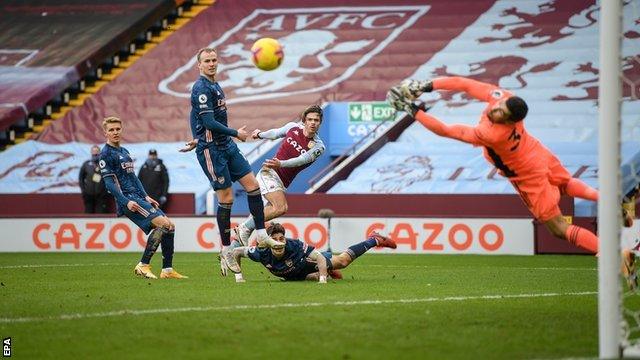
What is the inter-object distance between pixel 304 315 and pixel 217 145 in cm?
411

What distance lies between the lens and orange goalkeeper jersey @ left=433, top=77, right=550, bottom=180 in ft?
36.5

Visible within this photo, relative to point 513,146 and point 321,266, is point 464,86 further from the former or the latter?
point 321,266

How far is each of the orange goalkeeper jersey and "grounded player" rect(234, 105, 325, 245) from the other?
348cm

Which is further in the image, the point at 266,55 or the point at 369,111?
the point at 369,111

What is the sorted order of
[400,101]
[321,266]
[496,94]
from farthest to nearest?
[321,266]
[496,94]
[400,101]

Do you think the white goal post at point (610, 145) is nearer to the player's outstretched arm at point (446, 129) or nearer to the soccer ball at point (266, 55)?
the player's outstretched arm at point (446, 129)

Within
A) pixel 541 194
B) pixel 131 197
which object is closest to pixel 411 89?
pixel 541 194

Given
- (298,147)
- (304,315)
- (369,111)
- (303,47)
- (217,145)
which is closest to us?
(304,315)

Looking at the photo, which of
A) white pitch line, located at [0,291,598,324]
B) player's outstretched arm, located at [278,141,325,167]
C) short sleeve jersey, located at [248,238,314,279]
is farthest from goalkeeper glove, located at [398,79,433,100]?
player's outstretched arm, located at [278,141,325,167]

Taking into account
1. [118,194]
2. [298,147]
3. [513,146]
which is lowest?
[118,194]

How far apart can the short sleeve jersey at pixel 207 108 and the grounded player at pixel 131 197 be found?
4.15ft

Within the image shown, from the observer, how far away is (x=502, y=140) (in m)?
11.4

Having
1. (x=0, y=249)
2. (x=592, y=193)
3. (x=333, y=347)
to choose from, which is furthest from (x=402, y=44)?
(x=333, y=347)

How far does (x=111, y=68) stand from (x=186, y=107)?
3763mm
